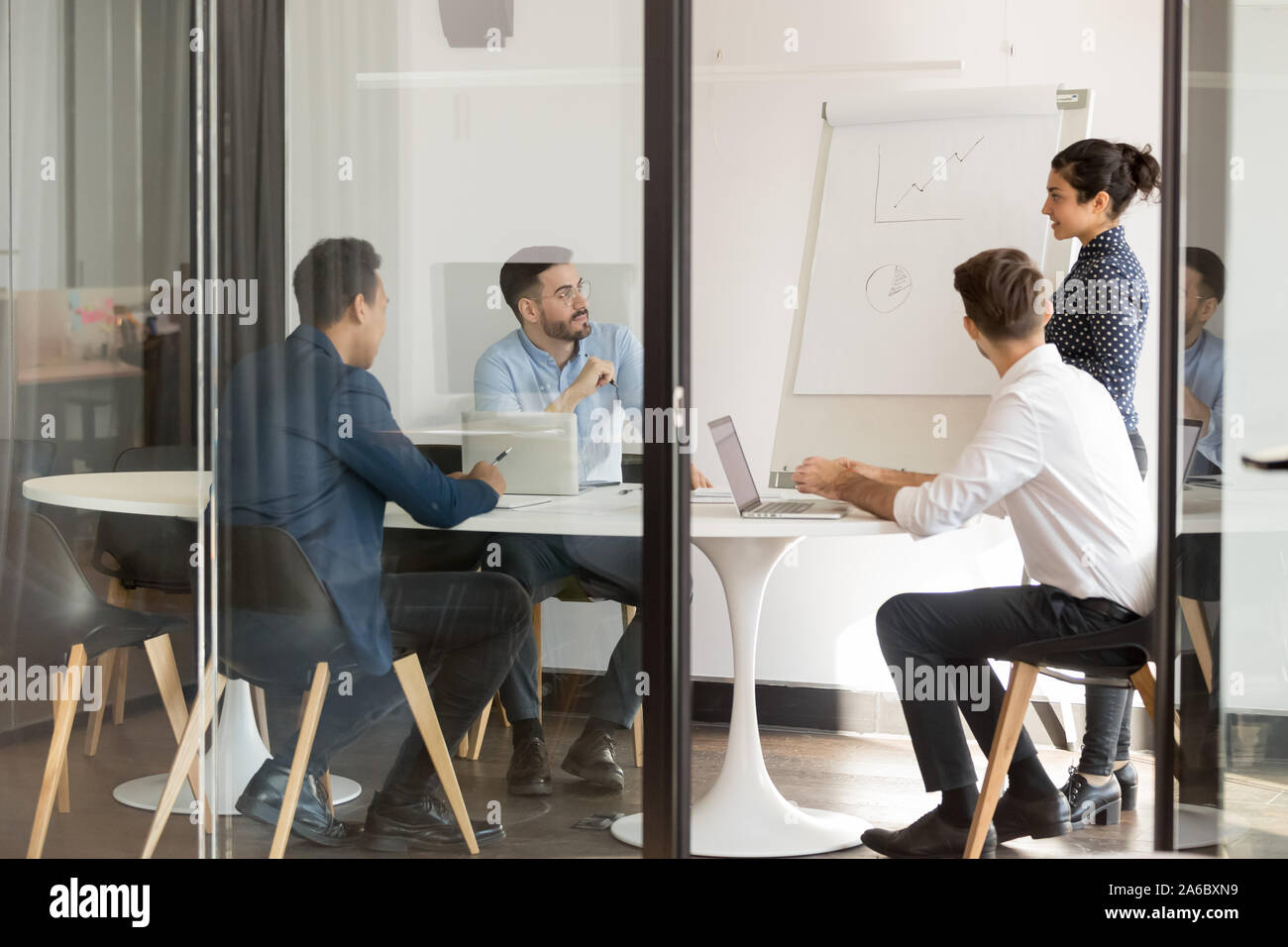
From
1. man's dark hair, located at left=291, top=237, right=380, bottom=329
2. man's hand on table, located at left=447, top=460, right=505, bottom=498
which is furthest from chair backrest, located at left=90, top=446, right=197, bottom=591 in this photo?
man's hand on table, located at left=447, top=460, right=505, bottom=498

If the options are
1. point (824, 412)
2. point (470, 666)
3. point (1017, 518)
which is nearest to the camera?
point (470, 666)

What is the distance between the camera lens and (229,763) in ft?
8.54

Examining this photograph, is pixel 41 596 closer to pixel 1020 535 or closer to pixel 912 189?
pixel 1020 535

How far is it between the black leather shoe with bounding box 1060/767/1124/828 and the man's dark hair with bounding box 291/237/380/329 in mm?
2211

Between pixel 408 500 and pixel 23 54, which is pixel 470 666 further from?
pixel 23 54

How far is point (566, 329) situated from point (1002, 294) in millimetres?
1063

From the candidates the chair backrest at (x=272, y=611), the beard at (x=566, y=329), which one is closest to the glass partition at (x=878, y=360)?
the beard at (x=566, y=329)

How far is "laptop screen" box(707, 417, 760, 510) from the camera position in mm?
2967

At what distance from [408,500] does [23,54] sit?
1.29 m

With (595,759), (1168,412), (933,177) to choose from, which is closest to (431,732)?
(595,759)

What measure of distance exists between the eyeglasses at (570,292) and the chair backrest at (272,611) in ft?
A: 2.44

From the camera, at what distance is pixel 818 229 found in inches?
149
